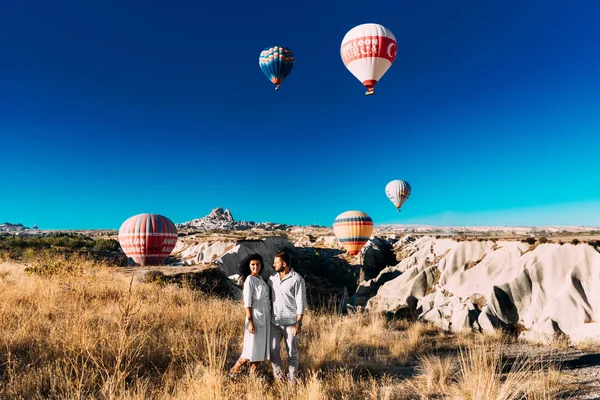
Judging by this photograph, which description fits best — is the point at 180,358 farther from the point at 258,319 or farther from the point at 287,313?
the point at 287,313

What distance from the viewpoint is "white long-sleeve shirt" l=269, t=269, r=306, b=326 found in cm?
491

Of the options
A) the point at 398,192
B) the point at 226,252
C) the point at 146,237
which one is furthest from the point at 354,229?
the point at 146,237

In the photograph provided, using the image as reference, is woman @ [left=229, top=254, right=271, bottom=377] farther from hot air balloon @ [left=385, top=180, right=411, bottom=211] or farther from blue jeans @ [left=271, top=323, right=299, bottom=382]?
hot air balloon @ [left=385, top=180, right=411, bottom=211]

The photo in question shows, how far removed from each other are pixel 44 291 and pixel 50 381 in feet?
14.7

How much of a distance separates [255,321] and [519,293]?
15798 millimetres

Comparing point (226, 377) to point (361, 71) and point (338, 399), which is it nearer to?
point (338, 399)

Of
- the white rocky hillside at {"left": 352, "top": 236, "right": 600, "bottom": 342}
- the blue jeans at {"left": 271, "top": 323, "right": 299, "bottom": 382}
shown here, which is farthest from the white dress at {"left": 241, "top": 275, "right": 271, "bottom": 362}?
the white rocky hillside at {"left": 352, "top": 236, "right": 600, "bottom": 342}

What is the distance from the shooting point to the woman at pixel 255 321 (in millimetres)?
4812

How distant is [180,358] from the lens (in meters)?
5.44

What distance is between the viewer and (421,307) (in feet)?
65.8

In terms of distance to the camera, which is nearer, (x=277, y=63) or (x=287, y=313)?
(x=287, y=313)

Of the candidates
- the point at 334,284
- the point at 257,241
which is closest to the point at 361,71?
the point at 334,284

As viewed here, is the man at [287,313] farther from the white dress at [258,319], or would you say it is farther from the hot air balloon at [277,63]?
the hot air balloon at [277,63]

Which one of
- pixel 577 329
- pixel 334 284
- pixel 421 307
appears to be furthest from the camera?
pixel 334 284
